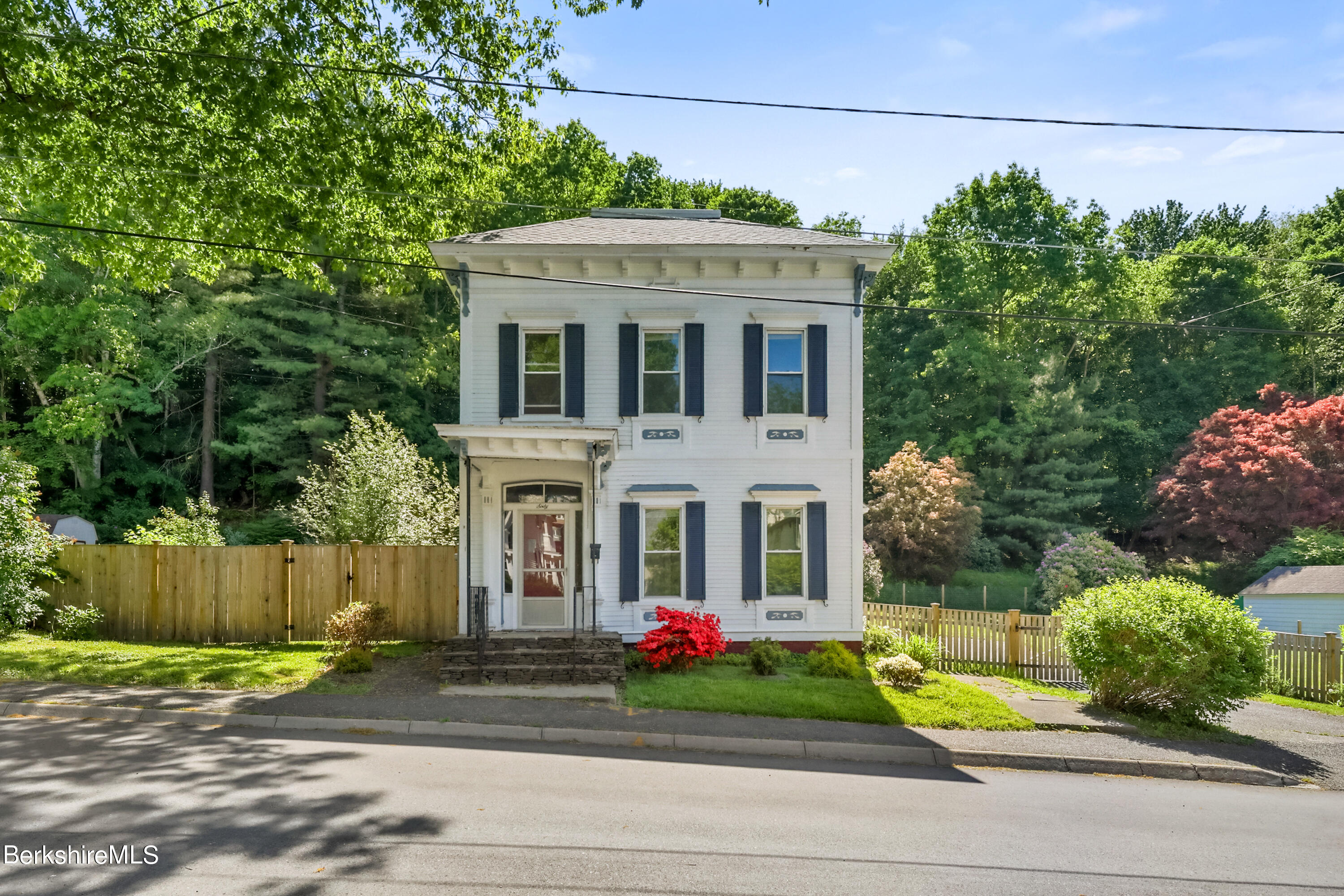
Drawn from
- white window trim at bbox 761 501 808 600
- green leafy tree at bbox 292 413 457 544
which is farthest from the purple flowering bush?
green leafy tree at bbox 292 413 457 544

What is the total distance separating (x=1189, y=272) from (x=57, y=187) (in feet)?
144

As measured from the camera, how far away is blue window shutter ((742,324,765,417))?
14633 mm

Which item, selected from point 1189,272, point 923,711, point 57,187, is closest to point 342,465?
point 57,187

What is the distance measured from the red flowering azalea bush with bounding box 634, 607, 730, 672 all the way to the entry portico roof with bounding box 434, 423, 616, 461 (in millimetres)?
2947

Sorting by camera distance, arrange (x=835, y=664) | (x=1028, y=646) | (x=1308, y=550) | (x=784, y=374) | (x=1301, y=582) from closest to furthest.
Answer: (x=835, y=664) < (x=784, y=374) < (x=1028, y=646) < (x=1301, y=582) < (x=1308, y=550)

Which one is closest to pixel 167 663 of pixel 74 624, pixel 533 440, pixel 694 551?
pixel 74 624

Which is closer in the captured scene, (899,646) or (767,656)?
(767,656)

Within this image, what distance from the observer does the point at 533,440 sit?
13.0m

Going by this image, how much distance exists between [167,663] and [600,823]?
9.26 m

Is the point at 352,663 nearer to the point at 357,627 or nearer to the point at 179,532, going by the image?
the point at 357,627

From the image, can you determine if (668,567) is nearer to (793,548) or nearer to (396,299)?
(793,548)

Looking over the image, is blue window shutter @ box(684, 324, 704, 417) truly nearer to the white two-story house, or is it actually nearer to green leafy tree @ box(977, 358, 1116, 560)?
the white two-story house

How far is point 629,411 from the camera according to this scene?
1462 centimetres

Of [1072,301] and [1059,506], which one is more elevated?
[1072,301]
